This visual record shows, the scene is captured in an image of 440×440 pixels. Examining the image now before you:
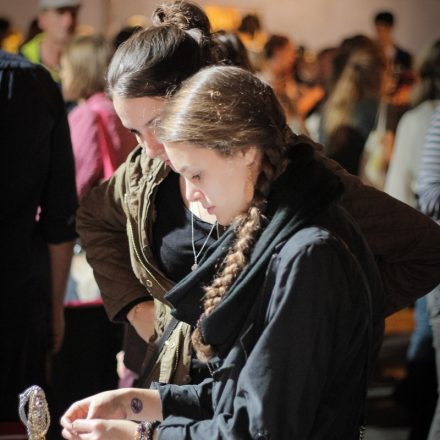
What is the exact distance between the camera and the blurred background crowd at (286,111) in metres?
3.35

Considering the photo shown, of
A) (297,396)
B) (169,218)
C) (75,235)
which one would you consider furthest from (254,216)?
(75,235)

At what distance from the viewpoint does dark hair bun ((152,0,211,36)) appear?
88.4 inches

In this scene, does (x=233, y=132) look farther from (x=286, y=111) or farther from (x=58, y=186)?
(x=286, y=111)

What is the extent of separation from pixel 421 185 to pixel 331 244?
1509 millimetres

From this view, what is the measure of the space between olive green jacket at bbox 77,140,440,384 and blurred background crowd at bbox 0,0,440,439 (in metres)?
0.38

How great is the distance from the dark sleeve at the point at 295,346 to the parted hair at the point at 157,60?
28.0 inches

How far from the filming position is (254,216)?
163 cm

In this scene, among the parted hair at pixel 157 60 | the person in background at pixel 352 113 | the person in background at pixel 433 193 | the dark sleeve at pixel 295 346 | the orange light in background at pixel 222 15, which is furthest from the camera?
the orange light in background at pixel 222 15

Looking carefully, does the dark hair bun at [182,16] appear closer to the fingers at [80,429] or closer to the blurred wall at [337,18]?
the fingers at [80,429]

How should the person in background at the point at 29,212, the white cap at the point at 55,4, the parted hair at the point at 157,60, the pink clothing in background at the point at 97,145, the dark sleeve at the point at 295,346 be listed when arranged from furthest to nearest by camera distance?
the white cap at the point at 55,4 → the pink clothing in background at the point at 97,145 → the person in background at the point at 29,212 → the parted hair at the point at 157,60 → the dark sleeve at the point at 295,346

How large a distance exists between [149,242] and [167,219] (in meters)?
0.07

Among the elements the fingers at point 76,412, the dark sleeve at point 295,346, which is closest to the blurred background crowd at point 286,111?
the dark sleeve at point 295,346

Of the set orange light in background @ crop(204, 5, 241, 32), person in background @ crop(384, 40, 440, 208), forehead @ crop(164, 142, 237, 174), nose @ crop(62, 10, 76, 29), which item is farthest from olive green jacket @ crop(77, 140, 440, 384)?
orange light in background @ crop(204, 5, 241, 32)

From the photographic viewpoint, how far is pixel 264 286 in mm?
1567
